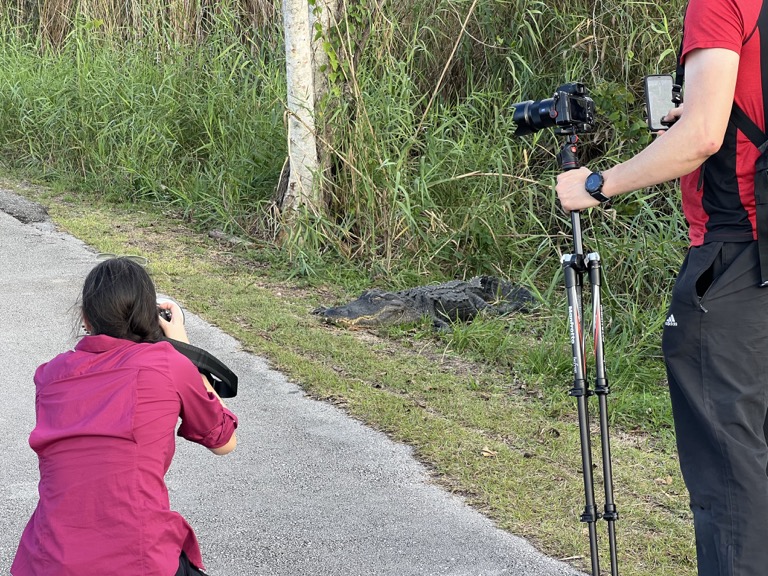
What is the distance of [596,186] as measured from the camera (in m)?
2.61

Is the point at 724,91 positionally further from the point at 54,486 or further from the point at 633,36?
the point at 633,36

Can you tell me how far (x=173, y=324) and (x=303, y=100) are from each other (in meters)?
5.25

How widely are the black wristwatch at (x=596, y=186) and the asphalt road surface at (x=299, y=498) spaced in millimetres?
1423

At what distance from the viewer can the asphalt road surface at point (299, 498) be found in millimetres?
3568

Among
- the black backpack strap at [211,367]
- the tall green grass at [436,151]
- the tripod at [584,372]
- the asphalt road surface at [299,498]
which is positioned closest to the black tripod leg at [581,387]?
the tripod at [584,372]

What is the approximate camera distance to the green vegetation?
4602 mm

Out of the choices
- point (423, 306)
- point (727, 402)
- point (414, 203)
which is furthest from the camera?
point (414, 203)

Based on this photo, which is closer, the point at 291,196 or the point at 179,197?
the point at 291,196

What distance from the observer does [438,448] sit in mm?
4461

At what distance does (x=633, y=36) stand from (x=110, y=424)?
6.08 m

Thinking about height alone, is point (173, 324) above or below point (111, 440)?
above

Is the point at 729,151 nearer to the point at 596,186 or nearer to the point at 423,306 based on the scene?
the point at 596,186

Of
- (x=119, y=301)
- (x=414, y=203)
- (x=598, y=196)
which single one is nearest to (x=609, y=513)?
(x=598, y=196)

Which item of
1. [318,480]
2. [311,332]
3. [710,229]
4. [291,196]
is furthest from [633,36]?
[710,229]
